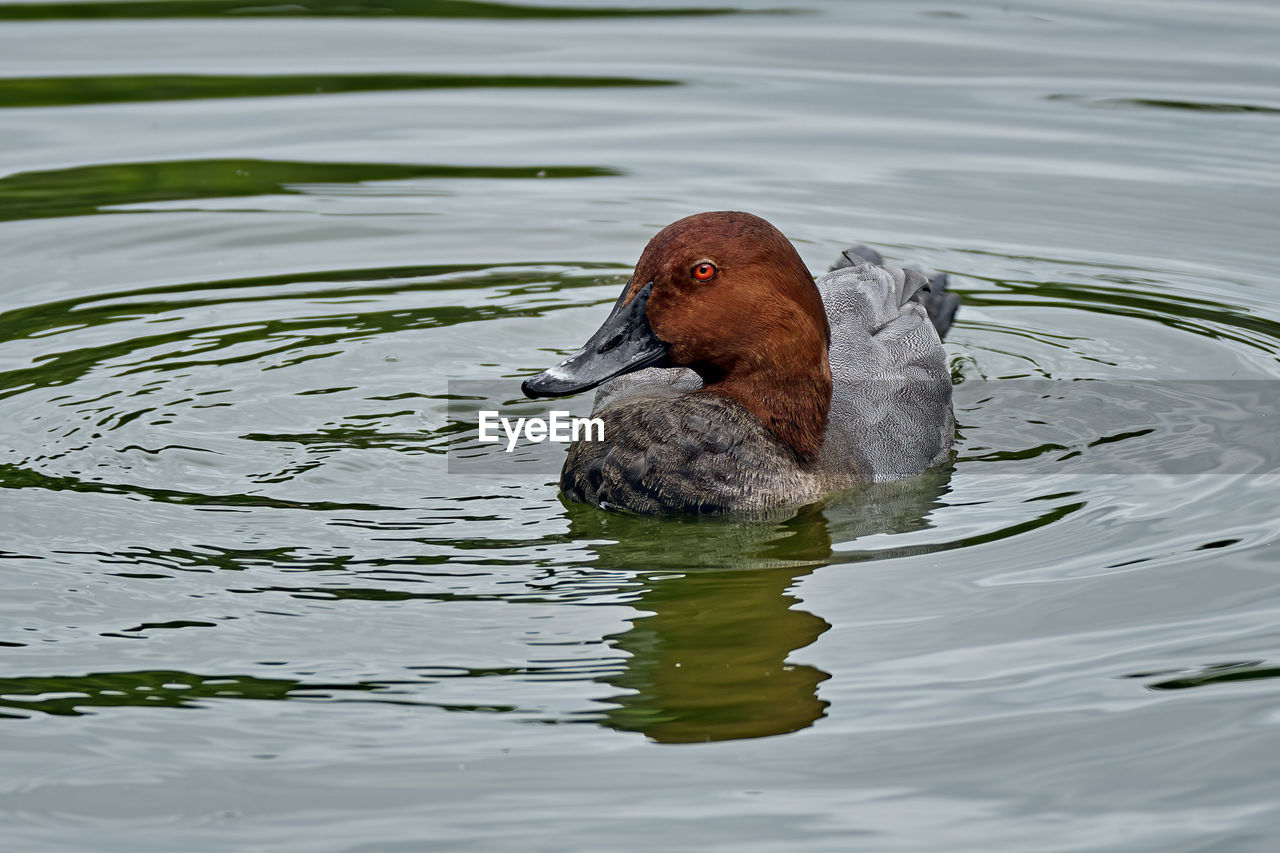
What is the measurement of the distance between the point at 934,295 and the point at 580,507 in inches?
98.9

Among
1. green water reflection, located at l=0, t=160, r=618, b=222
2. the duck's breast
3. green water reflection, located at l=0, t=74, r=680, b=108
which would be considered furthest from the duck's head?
green water reflection, located at l=0, t=74, r=680, b=108

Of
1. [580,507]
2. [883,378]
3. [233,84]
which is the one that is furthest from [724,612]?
[233,84]

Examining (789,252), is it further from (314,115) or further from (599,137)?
(314,115)

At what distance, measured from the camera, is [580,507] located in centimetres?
670

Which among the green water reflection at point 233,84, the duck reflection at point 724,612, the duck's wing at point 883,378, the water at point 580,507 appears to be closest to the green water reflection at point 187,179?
the water at point 580,507

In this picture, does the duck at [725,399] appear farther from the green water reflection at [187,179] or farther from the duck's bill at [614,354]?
the green water reflection at [187,179]

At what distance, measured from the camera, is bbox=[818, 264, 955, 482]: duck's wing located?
7.03m

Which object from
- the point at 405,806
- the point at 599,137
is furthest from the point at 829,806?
the point at 599,137

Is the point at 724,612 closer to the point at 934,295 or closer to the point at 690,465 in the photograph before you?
the point at 690,465

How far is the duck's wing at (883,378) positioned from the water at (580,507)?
0.22 meters

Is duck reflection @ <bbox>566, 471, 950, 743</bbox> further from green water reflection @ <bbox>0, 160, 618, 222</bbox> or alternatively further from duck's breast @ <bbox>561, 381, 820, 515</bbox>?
green water reflection @ <bbox>0, 160, 618, 222</bbox>

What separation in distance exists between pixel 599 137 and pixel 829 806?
8067mm

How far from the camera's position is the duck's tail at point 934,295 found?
8305 millimetres

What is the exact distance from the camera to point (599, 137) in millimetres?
12055
